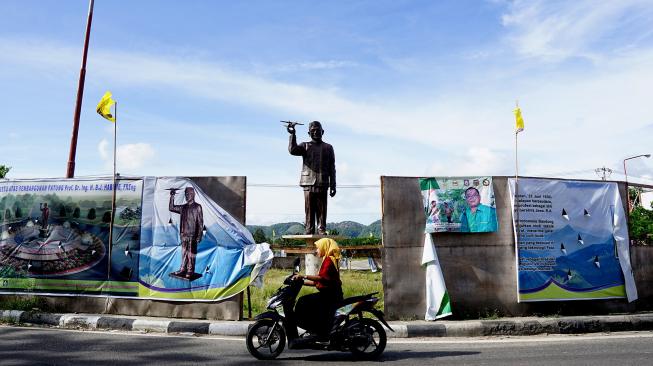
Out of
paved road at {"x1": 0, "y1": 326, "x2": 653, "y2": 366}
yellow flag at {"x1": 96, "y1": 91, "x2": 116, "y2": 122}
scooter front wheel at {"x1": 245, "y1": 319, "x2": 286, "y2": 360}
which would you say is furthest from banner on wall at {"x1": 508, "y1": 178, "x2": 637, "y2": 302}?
yellow flag at {"x1": 96, "y1": 91, "x2": 116, "y2": 122}

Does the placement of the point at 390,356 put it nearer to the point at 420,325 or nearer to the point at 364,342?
the point at 364,342

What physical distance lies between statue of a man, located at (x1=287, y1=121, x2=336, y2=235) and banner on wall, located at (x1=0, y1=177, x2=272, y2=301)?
1140 mm

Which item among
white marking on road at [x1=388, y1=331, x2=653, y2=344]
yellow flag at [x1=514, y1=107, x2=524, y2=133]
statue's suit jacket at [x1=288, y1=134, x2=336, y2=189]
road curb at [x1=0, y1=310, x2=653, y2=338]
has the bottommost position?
white marking on road at [x1=388, y1=331, x2=653, y2=344]

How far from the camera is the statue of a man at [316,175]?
9.95 metres

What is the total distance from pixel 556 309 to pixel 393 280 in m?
3.12

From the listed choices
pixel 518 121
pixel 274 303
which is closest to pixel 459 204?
pixel 518 121

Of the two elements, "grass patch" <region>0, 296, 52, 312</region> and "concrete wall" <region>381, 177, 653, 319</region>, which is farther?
"grass patch" <region>0, 296, 52, 312</region>

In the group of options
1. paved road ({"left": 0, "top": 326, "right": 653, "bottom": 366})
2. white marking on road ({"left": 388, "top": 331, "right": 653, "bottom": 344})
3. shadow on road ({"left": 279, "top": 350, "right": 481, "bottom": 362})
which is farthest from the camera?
white marking on road ({"left": 388, "top": 331, "right": 653, "bottom": 344})

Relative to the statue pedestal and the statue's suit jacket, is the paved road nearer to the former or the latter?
the statue pedestal

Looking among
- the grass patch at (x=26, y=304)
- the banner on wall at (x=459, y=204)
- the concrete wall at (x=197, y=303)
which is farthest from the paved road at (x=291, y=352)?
the banner on wall at (x=459, y=204)

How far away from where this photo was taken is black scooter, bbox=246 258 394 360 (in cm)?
672

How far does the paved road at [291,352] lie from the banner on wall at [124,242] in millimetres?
1404

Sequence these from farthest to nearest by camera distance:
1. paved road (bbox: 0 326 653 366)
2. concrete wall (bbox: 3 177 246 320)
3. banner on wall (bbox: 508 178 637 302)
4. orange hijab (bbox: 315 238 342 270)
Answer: banner on wall (bbox: 508 178 637 302)
concrete wall (bbox: 3 177 246 320)
orange hijab (bbox: 315 238 342 270)
paved road (bbox: 0 326 653 366)

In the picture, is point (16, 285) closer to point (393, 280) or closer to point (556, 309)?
point (393, 280)
